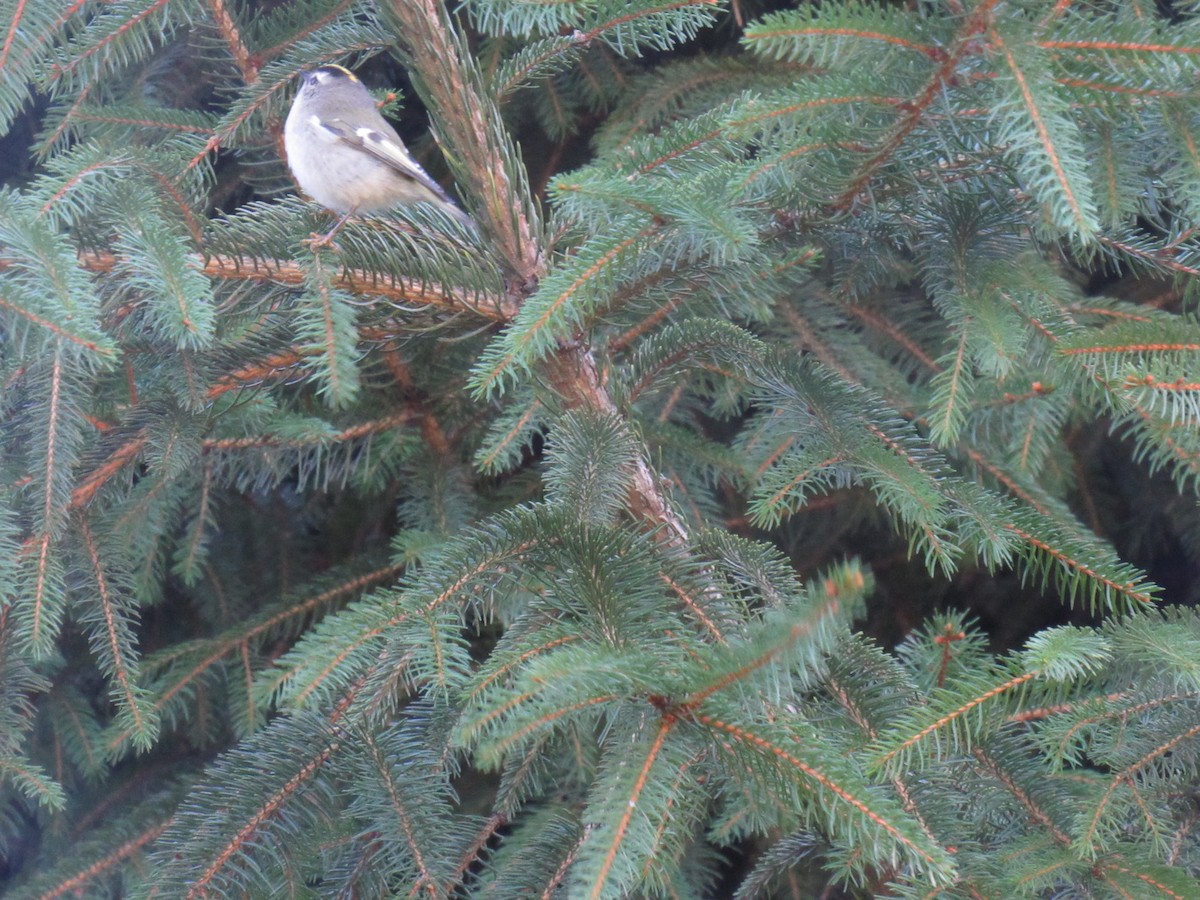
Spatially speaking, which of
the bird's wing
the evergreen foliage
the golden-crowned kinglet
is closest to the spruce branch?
the evergreen foliage

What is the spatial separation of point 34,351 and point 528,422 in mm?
754

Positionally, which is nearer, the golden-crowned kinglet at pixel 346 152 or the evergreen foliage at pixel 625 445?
the evergreen foliage at pixel 625 445

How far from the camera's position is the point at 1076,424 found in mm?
2307

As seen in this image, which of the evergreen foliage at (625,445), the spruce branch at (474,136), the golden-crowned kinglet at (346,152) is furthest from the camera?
the golden-crowned kinglet at (346,152)

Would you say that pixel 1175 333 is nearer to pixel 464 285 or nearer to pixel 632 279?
pixel 632 279

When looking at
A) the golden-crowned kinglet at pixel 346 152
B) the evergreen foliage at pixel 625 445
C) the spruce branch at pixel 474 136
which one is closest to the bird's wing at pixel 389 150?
the golden-crowned kinglet at pixel 346 152

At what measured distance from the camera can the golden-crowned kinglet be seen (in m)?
2.21

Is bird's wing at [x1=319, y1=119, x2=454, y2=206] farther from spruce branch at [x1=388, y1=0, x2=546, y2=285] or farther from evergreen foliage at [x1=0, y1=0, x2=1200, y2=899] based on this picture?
spruce branch at [x1=388, y1=0, x2=546, y2=285]

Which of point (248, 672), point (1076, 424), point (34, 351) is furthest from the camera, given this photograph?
point (1076, 424)

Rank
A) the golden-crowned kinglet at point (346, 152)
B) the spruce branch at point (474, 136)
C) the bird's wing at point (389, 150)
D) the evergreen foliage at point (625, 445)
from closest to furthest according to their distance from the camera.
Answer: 1. the evergreen foliage at point (625, 445)
2. the spruce branch at point (474, 136)
3. the golden-crowned kinglet at point (346, 152)
4. the bird's wing at point (389, 150)

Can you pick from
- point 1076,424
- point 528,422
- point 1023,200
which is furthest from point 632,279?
point 1076,424

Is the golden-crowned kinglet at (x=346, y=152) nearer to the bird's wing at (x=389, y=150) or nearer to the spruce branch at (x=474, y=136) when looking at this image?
the bird's wing at (x=389, y=150)

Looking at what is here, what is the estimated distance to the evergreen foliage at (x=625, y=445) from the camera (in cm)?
109

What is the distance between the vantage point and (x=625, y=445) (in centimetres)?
136
